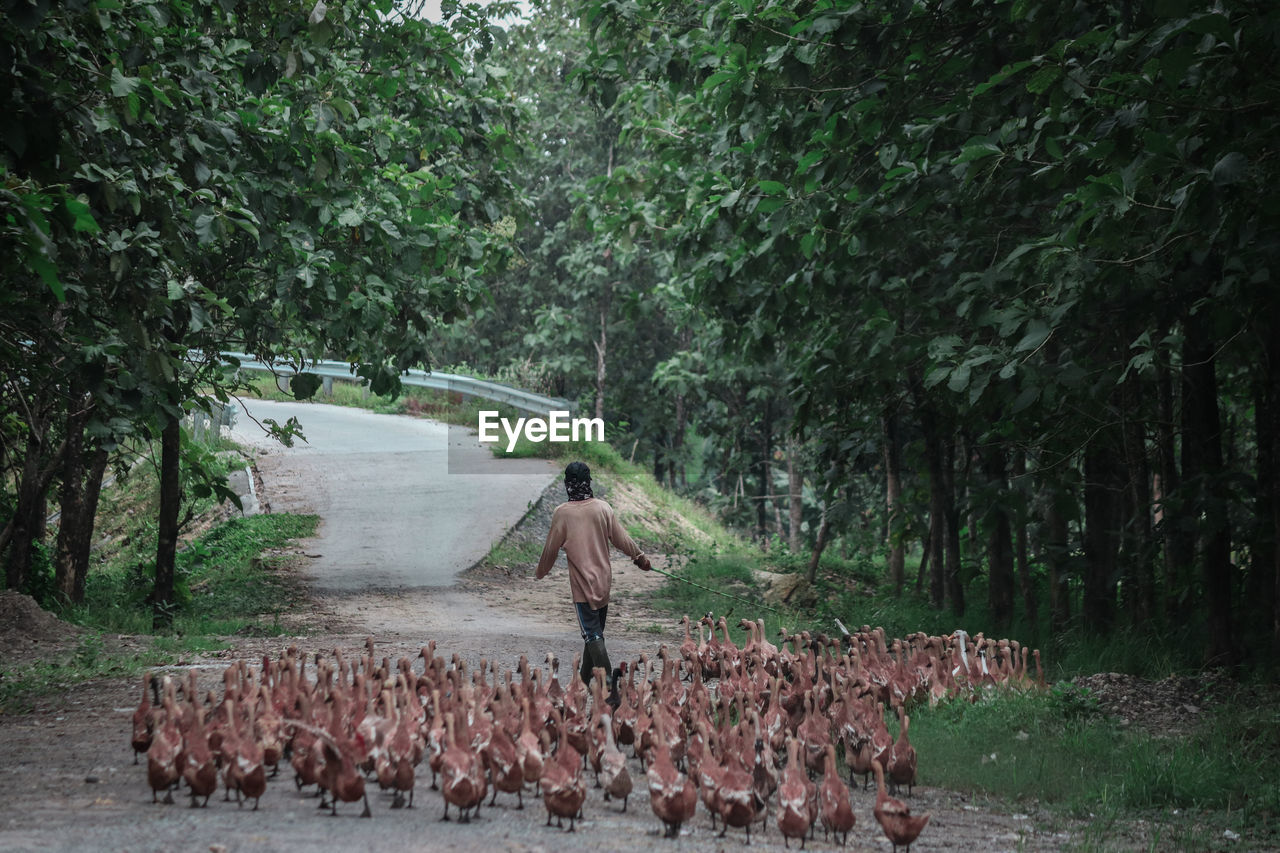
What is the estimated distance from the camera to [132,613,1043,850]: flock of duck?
16.5 ft

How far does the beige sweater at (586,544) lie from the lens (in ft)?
26.3

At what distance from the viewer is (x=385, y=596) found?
15.0 m

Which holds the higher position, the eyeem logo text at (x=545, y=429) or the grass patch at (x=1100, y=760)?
the eyeem logo text at (x=545, y=429)

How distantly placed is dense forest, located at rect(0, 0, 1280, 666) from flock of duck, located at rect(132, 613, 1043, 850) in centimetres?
190

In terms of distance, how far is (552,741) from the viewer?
6.31 meters

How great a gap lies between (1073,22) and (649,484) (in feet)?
58.1

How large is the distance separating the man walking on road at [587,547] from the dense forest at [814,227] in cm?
229

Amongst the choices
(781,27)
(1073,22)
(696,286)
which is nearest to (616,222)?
(696,286)

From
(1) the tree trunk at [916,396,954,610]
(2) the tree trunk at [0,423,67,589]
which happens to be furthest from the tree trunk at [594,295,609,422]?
(2) the tree trunk at [0,423,67,589]

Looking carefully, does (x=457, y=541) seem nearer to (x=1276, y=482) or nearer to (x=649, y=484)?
(x=649, y=484)

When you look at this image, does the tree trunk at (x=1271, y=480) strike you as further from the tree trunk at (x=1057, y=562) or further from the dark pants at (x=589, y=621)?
the dark pants at (x=589, y=621)

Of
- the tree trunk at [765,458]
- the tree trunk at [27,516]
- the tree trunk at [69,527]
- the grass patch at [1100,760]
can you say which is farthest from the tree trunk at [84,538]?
the tree trunk at [765,458]

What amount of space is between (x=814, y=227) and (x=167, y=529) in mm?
7755

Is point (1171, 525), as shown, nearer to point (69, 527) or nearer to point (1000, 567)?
point (1000, 567)
